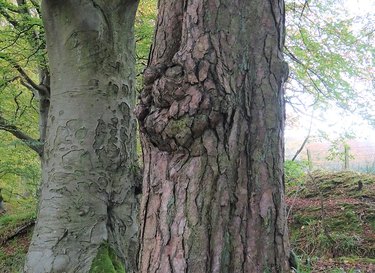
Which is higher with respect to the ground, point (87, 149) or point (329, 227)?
point (87, 149)

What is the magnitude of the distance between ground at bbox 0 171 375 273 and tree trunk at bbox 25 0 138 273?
56.7 inches

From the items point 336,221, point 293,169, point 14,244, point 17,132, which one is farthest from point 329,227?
point 17,132

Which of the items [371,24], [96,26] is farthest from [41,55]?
[371,24]

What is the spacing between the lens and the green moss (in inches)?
114

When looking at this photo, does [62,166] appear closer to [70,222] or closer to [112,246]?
[70,222]

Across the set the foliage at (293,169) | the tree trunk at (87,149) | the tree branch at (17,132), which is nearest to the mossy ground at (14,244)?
the tree branch at (17,132)

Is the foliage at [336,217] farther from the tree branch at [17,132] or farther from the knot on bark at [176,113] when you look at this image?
the tree branch at [17,132]

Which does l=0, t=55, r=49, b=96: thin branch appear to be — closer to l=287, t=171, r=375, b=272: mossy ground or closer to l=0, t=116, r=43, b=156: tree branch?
l=0, t=116, r=43, b=156: tree branch

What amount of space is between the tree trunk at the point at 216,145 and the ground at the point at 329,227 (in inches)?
49.0

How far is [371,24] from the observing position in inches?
259

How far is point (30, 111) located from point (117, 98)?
6.55 meters

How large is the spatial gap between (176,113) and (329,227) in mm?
3656

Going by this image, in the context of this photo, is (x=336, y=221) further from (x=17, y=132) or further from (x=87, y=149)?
(x=17, y=132)

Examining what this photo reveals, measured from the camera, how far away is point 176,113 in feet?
4.70
